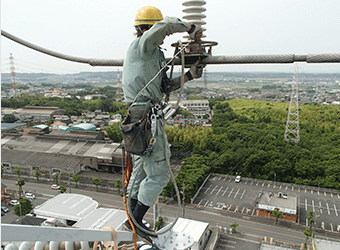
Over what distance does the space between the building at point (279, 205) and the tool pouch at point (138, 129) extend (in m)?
12.8

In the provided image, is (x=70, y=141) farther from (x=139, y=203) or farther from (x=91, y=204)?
(x=139, y=203)

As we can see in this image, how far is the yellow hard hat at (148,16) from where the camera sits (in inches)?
88.9

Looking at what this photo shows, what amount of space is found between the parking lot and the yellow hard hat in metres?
13.2

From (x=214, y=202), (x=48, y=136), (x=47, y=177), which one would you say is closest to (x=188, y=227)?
(x=214, y=202)

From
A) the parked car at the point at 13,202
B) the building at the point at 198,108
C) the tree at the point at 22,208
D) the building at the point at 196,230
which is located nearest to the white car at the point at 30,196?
the parked car at the point at 13,202

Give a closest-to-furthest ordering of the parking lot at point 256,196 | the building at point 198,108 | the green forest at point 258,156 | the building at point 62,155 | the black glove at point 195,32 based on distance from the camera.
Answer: the black glove at point 195,32
the parking lot at point 256,196
the green forest at point 258,156
the building at point 62,155
the building at point 198,108

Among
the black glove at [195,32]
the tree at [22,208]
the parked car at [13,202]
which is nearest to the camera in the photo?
the black glove at [195,32]

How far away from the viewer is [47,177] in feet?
59.5

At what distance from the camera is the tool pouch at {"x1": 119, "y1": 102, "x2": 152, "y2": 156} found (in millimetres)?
2248

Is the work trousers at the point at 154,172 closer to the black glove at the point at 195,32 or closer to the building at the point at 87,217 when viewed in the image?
the black glove at the point at 195,32

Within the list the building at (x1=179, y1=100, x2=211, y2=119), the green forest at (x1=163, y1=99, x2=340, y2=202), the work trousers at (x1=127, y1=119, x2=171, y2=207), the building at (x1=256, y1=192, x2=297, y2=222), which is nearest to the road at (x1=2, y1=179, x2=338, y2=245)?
the building at (x1=256, y1=192, x2=297, y2=222)

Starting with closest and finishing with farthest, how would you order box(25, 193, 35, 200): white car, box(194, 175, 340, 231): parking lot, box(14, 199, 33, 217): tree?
box(14, 199, 33, 217): tree
box(194, 175, 340, 231): parking lot
box(25, 193, 35, 200): white car

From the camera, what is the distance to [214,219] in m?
13.4

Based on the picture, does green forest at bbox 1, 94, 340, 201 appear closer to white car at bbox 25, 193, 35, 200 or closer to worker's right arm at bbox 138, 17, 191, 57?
white car at bbox 25, 193, 35, 200
